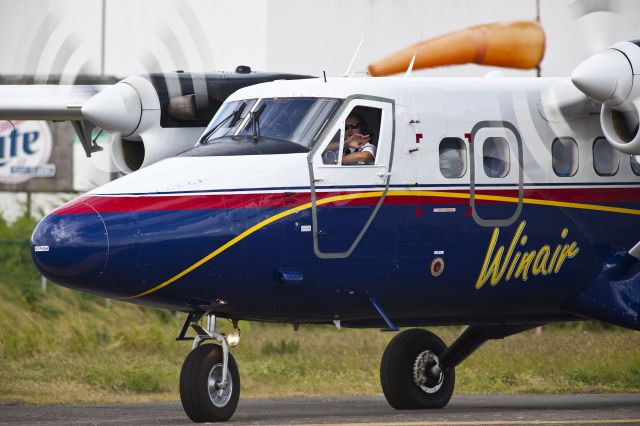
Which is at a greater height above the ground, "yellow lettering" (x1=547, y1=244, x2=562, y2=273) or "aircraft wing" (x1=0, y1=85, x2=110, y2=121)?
"aircraft wing" (x1=0, y1=85, x2=110, y2=121)

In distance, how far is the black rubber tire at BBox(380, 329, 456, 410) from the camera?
1469 cm

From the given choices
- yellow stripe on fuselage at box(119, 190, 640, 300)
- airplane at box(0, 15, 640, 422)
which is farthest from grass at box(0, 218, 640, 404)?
yellow stripe on fuselage at box(119, 190, 640, 300)

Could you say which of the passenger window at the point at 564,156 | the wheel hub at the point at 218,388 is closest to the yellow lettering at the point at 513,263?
the passenger window at the point at 564,156

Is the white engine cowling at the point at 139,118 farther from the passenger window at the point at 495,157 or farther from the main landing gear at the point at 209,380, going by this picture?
the passenger window at the point at 495,157

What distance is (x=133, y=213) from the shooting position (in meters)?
11.5

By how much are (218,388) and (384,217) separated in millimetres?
2233

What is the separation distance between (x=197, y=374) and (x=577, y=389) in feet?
27.6

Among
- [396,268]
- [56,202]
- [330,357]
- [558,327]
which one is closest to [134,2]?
[330,357]

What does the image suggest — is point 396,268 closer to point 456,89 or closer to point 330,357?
point 456,89

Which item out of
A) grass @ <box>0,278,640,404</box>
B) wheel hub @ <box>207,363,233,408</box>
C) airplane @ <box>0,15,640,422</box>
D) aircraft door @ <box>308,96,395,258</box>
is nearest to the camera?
airplane @ <box>0,15,640,422</box>

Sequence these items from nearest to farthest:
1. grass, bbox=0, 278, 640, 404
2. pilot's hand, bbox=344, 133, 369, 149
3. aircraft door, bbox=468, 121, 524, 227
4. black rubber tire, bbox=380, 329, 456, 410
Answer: pilot's hand, bbox=344, 133, 369, 149
aircraft door, bbox=468, 121, 524, 227
black rubber tire, bbox=380, 329, 456, 410
grass, bbox=0, 278, 640, 404

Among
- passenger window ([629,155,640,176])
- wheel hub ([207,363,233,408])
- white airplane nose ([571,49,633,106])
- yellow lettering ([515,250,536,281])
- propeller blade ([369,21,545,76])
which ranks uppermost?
propeller blade ([369,21,545,76])

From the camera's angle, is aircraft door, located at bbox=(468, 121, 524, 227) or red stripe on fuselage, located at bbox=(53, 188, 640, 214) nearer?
red stripe on fuselage, located at bbox=(53, 188, 640, 214)

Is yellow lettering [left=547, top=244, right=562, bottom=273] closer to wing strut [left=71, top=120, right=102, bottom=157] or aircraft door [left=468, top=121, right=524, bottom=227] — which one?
aircraft door [left=468, top=121, right=524, bottom=227]
